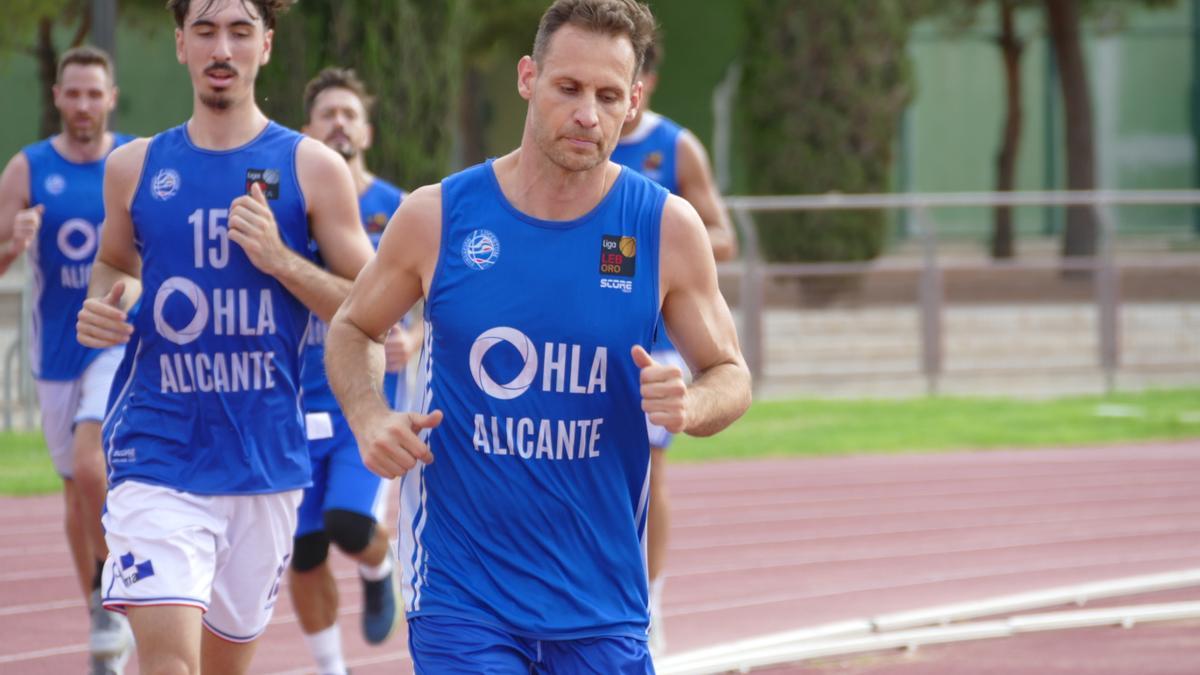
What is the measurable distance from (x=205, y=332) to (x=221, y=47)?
28.5 inches

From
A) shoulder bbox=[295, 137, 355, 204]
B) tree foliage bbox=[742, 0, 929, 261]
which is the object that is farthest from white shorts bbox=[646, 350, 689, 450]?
tree foliage bbox=[742, 0, 929, 261]

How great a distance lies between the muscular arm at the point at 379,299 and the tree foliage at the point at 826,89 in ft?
70.0

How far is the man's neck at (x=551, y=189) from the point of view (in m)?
3.74

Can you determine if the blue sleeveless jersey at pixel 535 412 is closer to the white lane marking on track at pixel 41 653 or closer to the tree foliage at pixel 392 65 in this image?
the white lane marking on track at pixel 41 653

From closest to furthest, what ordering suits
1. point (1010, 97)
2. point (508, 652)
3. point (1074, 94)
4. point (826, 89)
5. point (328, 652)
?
point (508, 652)
point (328, 652)
point (826, 89)
point (1074, 94)
point (1010, 97)

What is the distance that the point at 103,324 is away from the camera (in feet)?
14.9

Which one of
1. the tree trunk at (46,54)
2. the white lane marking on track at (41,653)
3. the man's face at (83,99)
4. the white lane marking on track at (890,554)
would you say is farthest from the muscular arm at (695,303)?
the tree trunk at (46,54)

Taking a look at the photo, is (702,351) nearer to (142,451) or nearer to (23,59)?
(142,451)

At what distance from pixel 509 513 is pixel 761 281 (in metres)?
12.7

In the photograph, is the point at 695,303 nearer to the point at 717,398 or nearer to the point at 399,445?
the point at 717,398

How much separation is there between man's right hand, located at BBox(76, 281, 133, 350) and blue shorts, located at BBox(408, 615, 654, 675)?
4.30 ft

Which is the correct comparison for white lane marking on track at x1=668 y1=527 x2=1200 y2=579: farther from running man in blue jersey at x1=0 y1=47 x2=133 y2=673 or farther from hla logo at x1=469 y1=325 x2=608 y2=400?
hla logo at x1=469 y1=325 x2=608 y2=400

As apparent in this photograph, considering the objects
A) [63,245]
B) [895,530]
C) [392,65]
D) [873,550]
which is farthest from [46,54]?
[63,245]

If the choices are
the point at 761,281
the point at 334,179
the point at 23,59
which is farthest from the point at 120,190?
the point at 23,59
